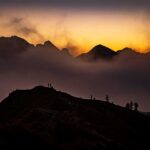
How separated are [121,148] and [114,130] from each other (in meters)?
47.8

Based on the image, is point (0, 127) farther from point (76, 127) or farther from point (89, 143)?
A: point (76, 127)

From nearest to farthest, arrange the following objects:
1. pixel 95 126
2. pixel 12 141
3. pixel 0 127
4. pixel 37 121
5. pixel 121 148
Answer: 1. pixel 12 141
2. pixel 0 127
3. pixel 121 148
4. pixel 37 121
5. pixel 95 126

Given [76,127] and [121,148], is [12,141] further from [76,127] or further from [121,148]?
[76,127]

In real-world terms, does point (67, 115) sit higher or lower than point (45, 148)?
higher

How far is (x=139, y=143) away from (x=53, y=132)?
44.7m

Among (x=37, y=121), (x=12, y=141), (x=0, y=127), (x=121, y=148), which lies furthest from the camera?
(x=37, y=121)

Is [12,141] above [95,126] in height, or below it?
below

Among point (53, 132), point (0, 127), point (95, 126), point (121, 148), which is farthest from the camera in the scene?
point (95, 126)

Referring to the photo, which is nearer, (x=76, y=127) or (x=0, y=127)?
(x=0, y=127)

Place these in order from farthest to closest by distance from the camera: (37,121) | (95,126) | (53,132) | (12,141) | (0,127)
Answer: (95,126), (37,121), (53,132), (0,127), (12,141)

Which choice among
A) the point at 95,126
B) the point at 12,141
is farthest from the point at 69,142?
the point at 12,141

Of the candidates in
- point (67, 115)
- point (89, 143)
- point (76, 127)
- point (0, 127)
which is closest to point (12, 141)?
point (0, 127)

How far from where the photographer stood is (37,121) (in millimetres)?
182125

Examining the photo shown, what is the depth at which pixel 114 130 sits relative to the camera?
199750 millimetres
